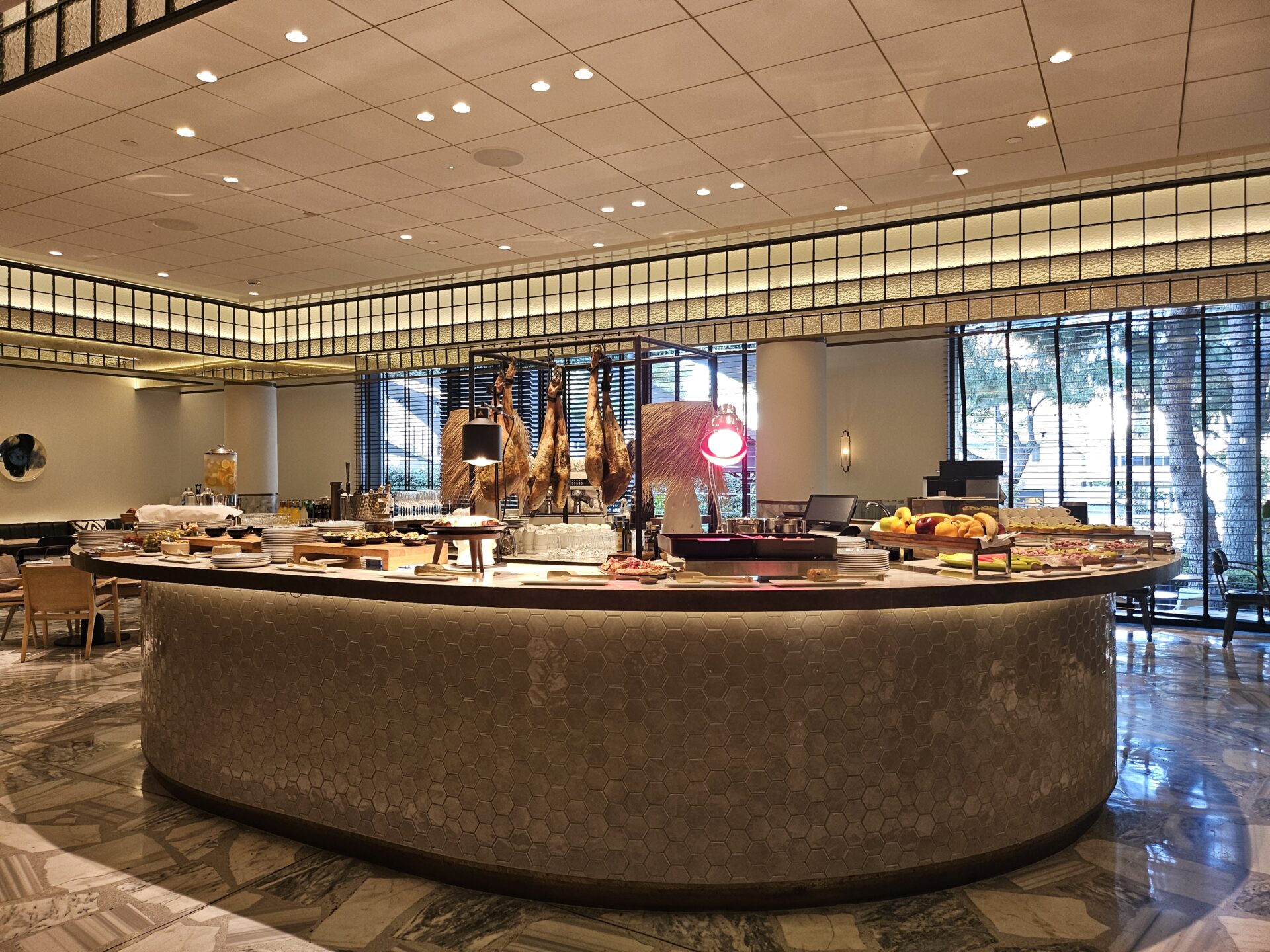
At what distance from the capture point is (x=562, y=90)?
17.4ft

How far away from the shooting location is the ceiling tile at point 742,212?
294 inches

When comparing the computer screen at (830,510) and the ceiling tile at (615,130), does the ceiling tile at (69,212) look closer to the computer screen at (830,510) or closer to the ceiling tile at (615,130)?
the ceiling tile at (615,130)

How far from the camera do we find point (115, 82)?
5160mm

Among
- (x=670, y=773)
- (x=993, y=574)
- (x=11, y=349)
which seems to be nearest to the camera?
(x=670, y=773)

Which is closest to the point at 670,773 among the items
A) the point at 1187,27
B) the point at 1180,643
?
the point at 1187,27

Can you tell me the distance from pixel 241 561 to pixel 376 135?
3273 mm

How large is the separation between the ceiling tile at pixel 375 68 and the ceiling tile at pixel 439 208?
6.07 ft

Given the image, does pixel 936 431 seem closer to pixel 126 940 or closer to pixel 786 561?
pixel 786 561

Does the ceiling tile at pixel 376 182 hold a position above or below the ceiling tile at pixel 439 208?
below

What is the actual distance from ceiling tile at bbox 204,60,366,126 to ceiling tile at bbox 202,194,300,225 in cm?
181

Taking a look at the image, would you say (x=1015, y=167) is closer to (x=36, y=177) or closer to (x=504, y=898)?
(x=504, y=898)

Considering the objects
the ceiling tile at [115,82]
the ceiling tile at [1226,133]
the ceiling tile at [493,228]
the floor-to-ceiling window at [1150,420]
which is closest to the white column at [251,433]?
the ceiling tile at [493,228]

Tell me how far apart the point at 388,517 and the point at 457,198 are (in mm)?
3451

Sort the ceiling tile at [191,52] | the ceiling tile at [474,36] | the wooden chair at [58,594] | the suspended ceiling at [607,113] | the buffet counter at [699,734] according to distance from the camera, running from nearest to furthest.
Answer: the buffet counter at [699,734]
the ceiling tile at [474,36]
the suspended ceiling at [607,113]
the ceiling tile at [191,52]
the wooden chair at [58,594]
